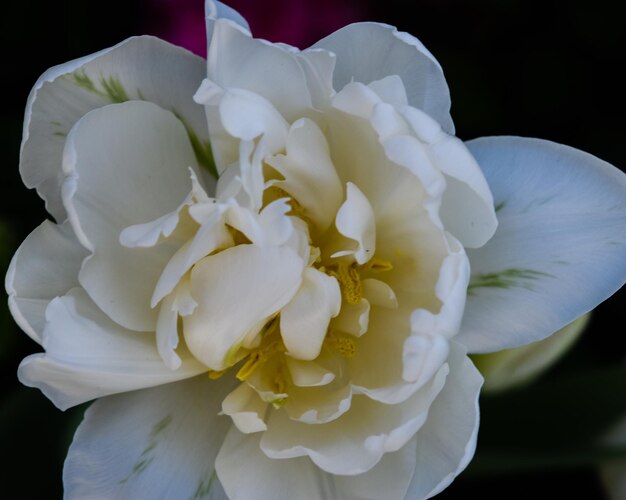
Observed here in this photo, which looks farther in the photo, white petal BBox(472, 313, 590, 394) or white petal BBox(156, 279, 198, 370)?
white petal BBox(472, 313, 590, 394)

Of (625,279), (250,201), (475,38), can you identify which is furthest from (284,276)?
(475,38)

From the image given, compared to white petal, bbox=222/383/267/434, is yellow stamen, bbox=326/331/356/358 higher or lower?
higher

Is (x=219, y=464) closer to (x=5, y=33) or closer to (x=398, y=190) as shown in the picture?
(x=398, y=190)

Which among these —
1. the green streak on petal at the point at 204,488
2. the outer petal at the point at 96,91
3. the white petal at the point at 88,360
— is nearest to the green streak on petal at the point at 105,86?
the outer petal at the point at 96,91

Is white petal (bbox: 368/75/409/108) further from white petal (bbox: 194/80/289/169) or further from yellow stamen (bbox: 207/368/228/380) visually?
yellow stamen (bbox: 207/368/228/380)

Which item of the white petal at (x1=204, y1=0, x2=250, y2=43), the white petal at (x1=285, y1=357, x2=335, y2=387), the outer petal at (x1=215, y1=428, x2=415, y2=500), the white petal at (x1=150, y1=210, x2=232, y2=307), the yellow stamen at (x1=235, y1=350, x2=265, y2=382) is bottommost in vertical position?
the outer petal at (x1=215, y1=428, x2=415, y2=500)

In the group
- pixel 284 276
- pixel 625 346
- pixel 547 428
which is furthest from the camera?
pixel 625 346

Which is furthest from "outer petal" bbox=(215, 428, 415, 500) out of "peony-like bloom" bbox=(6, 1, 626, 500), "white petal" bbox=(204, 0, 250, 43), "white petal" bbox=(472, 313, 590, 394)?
"white petal" bbox=(204, 0, 250, 43)
